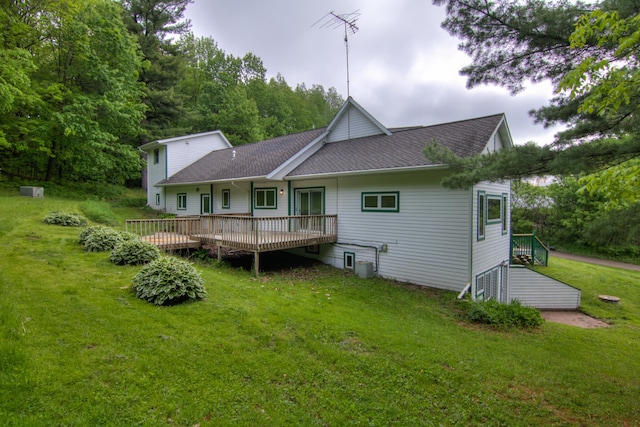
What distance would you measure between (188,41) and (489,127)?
37.2m

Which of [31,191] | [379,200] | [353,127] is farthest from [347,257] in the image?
[31,191]

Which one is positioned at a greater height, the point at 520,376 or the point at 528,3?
the point at 528,3

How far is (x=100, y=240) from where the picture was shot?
8.10 m

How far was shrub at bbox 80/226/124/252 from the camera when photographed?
7.96 m

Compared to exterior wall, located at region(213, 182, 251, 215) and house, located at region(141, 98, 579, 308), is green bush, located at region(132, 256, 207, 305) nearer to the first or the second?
house, located at region(141, 98, 579, 308)

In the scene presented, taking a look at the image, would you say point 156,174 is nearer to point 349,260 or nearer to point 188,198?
point 188,198

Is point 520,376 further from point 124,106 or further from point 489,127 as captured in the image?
point 124,106

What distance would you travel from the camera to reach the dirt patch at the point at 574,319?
9.64m

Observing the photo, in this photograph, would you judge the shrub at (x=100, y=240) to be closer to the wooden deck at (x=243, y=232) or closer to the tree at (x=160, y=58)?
the wooden deck at (x=243, y=232)

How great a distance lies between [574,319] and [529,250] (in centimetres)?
715

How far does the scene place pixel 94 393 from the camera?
9.68ft

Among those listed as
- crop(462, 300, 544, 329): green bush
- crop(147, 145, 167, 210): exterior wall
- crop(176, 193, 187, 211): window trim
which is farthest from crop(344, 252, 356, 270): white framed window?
crop(147, 145, 167, 210): exterior wall

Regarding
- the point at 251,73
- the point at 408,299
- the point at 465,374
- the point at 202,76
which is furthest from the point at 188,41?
the point at 465,374

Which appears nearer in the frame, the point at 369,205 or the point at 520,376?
the point at 520,376
